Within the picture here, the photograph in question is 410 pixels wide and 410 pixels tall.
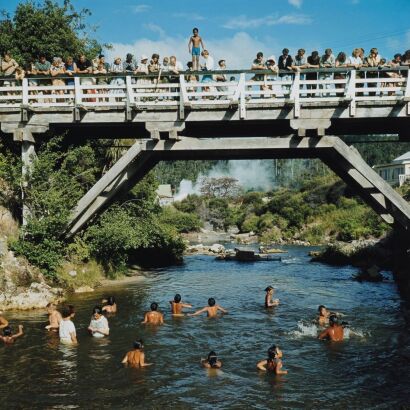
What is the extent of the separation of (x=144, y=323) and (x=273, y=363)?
6.15 metres

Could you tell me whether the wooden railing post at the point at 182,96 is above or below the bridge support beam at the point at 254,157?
above

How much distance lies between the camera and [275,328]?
54.7 ft

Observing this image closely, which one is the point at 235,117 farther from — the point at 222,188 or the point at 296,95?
the point at 222,188

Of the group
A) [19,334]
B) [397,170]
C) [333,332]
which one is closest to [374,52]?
[333,332]

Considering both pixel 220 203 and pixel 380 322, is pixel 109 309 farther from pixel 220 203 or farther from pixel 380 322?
pixel 220 203

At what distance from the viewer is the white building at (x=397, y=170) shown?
269 ft

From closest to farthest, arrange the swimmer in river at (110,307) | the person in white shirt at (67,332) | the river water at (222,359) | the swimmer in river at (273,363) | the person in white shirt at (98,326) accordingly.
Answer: the river water at (222,359) → the swimmer in river at (273,363) → the person in white shirt at (67,332) → the person in white shirt at (98,326) → the swimmer in river at (110,307)

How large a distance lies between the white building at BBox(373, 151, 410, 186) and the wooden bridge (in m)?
64.4

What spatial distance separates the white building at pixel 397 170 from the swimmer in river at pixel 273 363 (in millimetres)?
72424

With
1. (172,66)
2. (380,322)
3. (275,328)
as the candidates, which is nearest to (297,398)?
(275,328)

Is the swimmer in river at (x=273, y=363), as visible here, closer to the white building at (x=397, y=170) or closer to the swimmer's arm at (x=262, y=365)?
the swimmer's arm at (x=262, y=365)

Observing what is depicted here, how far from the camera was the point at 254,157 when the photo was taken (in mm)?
21438

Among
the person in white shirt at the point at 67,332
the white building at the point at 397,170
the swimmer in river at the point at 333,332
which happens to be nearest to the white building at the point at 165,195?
the white building at the point at 397,170

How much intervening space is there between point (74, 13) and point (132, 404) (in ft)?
93.0
